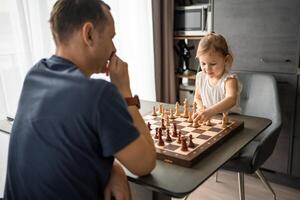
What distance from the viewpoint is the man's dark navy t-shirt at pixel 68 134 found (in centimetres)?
86

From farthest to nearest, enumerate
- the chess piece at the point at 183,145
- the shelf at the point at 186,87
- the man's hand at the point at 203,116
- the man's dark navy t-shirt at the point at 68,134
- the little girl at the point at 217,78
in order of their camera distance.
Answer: the shelf at the point at 186,87 → the little girl at the point at 217,78 → the man's hand at the point at 203,116 → the chess piece at the point at 183,145 → the man's dark navy t-shirt at the point at 68,134

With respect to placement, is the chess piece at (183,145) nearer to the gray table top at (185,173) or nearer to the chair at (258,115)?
the gray table top at (185,173)

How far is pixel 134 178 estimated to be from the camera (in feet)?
3.54

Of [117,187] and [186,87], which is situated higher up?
[117,187]

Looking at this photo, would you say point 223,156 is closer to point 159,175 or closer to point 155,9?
point 159,175

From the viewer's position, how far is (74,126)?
0.87 meters

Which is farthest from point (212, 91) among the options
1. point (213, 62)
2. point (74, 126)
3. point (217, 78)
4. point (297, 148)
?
point (74, 126)

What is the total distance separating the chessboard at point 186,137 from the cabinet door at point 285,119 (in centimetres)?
90

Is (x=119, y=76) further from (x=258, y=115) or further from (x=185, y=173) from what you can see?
(x=258, y=115)

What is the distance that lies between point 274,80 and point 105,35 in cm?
157

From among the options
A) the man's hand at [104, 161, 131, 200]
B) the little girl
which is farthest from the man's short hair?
the little girl

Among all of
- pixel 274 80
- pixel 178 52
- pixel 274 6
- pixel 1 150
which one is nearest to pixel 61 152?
pixel 1 150

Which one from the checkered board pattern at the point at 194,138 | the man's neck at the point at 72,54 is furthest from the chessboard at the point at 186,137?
the man's neck at the point at 72,54

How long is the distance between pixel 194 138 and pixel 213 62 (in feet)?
2.30
